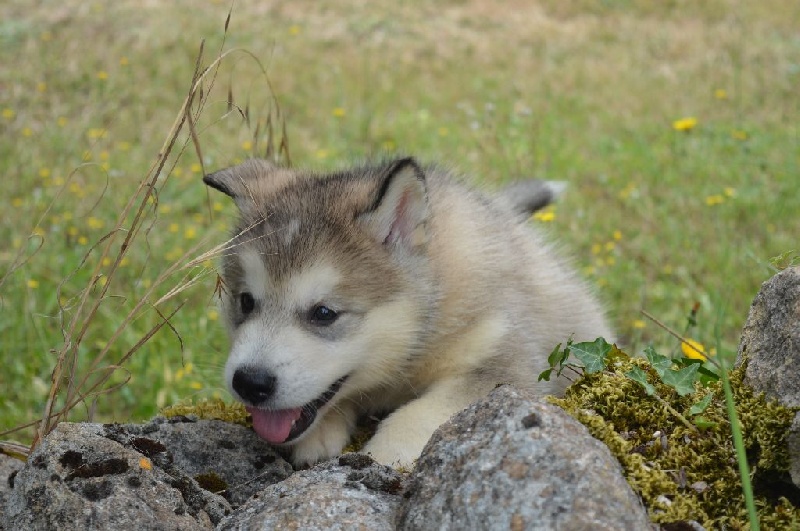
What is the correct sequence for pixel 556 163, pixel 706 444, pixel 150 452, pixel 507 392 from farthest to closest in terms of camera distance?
pixel 556 163
pixel 150 452
pixel 706 444
pixel 507 392

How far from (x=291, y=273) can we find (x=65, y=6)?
420 inches

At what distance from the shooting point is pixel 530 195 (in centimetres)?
492

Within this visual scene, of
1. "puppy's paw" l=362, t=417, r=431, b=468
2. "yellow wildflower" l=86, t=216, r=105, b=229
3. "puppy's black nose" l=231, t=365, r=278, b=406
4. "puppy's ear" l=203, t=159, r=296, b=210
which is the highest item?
"puppy's ear" l=203, t=159, r=296, b=210

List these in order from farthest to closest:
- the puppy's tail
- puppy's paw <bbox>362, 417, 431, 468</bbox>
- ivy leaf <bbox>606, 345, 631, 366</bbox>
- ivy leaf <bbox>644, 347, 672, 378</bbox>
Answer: the puppy's tail, puppy's paw <bbox>362, 417, 431, 468</bbox>, ivy leaf <bbox>606, 345, 631, 366</bbox>, ivy leaf <bbox>644, 347, 672, 378</bbox>

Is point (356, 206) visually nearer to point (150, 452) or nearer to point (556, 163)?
point (150, 452)

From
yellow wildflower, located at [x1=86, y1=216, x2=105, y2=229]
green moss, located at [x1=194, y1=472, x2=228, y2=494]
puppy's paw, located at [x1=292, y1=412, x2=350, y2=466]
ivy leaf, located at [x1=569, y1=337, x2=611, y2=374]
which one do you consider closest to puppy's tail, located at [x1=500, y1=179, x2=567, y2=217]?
puppy's paw, located at [x1=292, y1=412, x2=350, y2=466]

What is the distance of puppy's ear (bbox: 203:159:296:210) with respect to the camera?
371cm

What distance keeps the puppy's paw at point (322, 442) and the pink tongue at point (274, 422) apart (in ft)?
0.29

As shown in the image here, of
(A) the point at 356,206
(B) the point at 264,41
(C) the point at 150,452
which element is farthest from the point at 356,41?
(C) the point at 150,452

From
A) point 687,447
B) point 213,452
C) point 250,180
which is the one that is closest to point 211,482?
point 213,452

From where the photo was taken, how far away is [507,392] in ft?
7.45

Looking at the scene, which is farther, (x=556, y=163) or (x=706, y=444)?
(x=556, y=163)

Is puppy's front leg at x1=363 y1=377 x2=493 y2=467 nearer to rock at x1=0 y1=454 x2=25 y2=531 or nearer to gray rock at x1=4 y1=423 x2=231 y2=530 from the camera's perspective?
gray rock at x1=4 y1=423 x2=231 y2=530

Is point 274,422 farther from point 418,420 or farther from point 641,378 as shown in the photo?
point 641,378
